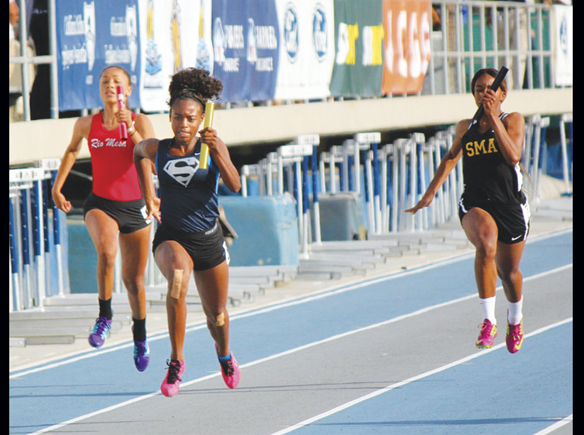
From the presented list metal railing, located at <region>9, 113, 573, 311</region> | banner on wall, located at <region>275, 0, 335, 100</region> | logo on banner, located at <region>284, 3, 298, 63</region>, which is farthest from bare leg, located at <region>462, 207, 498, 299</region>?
banner on wall, located at <region>275, 0, 335, 100</region>

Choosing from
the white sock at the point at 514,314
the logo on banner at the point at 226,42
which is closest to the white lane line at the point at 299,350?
the logo on banner at the point at 226,42

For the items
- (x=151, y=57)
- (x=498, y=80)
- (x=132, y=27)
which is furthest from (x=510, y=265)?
(x=151, y=57)

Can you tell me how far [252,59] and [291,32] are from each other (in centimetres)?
95

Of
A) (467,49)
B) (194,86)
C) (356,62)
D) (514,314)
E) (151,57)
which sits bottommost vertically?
(514,314)

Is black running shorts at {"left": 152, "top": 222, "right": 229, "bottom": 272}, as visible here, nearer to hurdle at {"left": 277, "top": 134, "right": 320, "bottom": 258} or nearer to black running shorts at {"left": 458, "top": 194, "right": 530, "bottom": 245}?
black running shorts at {"left": 458, "top": 194, "right": 530, "bottom": 245}

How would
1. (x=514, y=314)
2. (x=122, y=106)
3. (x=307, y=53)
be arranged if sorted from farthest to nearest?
(x=307, y=53) → (x=514, y=314) → (x=122, y=106)

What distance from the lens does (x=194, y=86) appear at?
24.0 ft

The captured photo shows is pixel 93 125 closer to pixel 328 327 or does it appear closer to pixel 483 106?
pixel 483 106

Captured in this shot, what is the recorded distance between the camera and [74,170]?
2642 centimetres

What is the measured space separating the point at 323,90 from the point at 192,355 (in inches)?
287

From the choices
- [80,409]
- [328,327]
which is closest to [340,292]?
[328,327]

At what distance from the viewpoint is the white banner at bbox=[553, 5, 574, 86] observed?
119ft

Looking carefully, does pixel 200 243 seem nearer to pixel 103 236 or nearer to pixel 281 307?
pixel 103 236

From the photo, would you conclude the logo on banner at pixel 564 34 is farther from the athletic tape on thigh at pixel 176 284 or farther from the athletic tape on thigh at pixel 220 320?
the athletic tape on thigh at pixel 176 284
